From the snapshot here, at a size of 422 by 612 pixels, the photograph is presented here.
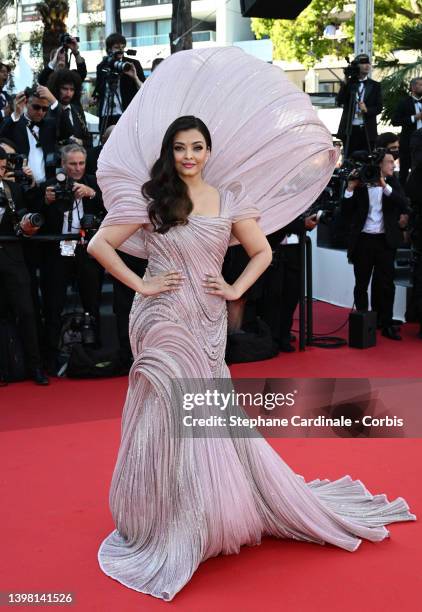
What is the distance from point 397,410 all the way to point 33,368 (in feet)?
9.06

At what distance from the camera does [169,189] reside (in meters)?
3.49

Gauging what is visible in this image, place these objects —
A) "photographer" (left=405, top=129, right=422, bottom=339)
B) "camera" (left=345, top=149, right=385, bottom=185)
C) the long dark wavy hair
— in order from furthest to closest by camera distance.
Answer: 1. "photographer" (left=405, top=129, right=422, bottom=339)
2. "camera" (left=345, top=149, right=385, bottom=185)
3. the long dark wavy hair

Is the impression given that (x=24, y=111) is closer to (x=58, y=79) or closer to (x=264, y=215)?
(x=58, y=79)

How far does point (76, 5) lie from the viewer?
16.6 m

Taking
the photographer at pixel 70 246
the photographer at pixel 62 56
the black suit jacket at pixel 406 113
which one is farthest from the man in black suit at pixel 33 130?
the black suit jacket at pixel 406 113

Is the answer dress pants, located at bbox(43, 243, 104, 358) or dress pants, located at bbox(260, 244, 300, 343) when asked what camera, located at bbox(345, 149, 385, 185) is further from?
dress pants, located at bbox(43, 243, 104, 358)

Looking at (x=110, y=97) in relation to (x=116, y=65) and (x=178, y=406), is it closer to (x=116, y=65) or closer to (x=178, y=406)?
(x=116, y=65)

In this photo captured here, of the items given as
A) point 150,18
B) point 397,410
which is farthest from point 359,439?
point 150,18

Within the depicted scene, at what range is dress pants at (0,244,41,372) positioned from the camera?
6.66 m

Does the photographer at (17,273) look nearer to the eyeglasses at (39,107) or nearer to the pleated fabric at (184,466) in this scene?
the eyeglasses at (39,107)

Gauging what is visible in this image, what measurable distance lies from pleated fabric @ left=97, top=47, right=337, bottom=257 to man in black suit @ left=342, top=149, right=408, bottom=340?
14.5ft

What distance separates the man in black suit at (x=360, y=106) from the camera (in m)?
10.2

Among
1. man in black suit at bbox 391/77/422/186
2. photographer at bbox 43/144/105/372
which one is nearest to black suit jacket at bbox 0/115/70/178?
photographer at bbox 43/144/105/372

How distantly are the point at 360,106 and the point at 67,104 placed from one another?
3.61m
